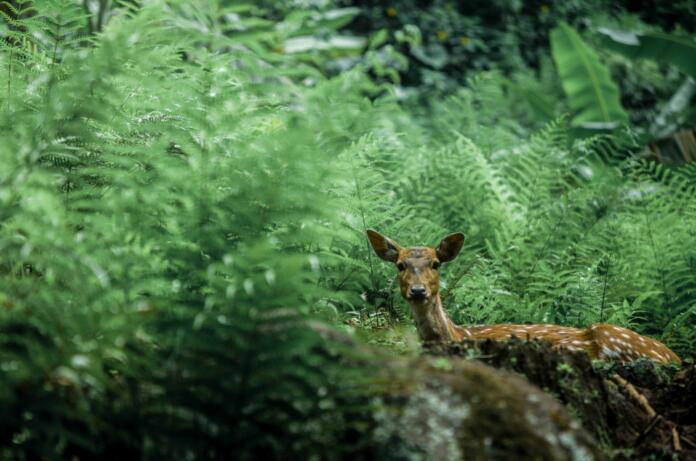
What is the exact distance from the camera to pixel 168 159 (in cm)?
346

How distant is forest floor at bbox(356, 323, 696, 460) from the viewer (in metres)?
2.93

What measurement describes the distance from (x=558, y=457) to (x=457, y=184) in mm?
4112


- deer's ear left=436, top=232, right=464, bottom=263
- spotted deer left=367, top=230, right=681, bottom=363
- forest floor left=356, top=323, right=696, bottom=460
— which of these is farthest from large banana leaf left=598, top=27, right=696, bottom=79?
forest floor left=356, top=323, right=696, bottom=460

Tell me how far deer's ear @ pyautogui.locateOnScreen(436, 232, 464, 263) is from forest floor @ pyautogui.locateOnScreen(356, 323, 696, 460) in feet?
5.18

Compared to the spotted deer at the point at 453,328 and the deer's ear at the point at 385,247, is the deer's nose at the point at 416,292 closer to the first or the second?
the spotted deer at the point at 453,328

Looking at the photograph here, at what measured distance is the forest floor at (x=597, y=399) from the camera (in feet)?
9.61

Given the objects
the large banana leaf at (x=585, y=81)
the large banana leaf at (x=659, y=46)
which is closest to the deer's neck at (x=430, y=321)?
the large banana leaf at (x=585, y=81)

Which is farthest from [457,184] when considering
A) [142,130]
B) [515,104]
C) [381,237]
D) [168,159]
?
[515,104]

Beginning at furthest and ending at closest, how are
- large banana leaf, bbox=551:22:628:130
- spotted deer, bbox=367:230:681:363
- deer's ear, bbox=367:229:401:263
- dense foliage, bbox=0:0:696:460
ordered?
large banana leaf, bbox=551:22:628:130 < deer's ear, bbox=367:229:401:263 < spotted deer, bbox=367:230:681:363 < dense foliage, bbox=0:0:696:460

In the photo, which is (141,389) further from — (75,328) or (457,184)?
(457,184)

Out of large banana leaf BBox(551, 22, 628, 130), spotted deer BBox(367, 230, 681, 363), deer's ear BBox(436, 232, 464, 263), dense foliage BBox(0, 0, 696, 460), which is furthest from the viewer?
large banana leaf BBox(551, 22, 628, 130)

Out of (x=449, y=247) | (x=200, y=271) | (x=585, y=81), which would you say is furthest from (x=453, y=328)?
(x=585, y=81)

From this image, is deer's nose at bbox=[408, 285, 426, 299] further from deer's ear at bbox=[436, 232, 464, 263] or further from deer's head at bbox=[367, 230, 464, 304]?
deer's ear at bbox=[436, 232, 464, 263]

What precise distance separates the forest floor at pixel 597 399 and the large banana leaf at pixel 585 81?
660cm
